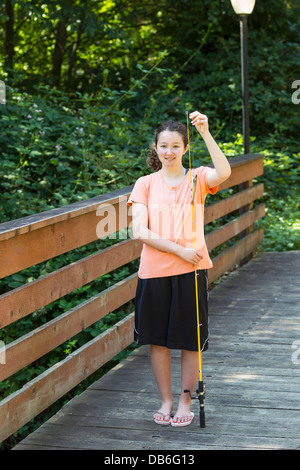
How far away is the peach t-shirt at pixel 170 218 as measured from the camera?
3408 mm

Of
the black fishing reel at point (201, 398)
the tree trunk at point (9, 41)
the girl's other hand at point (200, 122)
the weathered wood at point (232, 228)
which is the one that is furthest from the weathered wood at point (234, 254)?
the tree trunk at point (9, 41)

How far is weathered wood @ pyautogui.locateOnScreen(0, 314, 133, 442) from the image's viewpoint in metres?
3.19

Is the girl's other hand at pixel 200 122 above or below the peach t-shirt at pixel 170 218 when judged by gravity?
above

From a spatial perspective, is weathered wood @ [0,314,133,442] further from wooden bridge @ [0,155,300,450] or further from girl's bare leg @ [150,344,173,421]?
girl's bare leg @ [150,344,173,421]

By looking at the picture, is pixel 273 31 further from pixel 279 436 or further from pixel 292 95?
pixel 279 436

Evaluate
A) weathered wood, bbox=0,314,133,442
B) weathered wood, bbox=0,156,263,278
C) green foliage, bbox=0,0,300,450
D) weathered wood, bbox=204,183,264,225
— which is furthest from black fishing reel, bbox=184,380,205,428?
green foliage, bbox=0,0,300,450

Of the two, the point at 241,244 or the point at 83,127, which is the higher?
the point at 83,127

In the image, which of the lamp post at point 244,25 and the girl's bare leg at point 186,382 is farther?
the lamp post at point 244,25

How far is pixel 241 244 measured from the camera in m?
7.20

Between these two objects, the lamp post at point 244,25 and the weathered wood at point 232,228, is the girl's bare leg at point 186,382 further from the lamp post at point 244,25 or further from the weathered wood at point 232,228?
the lamp post at point 244,25

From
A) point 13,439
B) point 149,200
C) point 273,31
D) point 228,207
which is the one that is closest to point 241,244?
point 228,207

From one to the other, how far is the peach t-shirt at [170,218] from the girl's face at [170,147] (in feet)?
0.34

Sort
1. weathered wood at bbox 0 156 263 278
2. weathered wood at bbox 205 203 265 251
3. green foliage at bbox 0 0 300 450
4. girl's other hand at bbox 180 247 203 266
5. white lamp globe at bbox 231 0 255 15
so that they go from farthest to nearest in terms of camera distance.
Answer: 1. green foliage at bbox 0 0 300 450
2. white lamp globe at bbox 231 0 255 15
3. weathered wood at bbox 205 203 265 251
4. girl's other hand at bbox 180 247 203 266
5. weathered wood at bbox 0 156 263 278

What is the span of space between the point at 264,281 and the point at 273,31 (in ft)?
24.7
